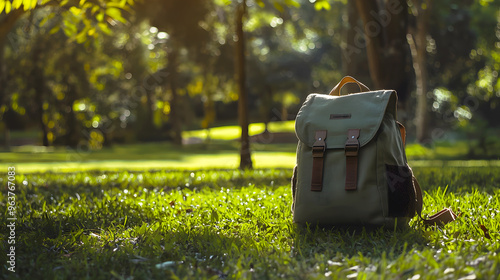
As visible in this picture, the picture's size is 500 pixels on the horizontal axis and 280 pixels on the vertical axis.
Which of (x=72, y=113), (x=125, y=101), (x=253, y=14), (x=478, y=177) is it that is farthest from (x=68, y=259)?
(x=125, y=101)

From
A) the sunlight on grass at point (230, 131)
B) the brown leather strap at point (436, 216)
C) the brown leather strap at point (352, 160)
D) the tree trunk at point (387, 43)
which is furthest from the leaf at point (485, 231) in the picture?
the sunlight on grass at point (230, 131)

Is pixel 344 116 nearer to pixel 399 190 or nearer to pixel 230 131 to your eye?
pixel 399 190

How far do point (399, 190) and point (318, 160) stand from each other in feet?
1.83

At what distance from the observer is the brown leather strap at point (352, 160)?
153 inches

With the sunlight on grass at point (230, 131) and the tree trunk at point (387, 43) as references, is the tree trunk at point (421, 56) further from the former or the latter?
the sunlight on grass at point (230, 131)

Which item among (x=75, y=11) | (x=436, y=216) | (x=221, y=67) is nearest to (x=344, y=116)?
(x=436, y=216)

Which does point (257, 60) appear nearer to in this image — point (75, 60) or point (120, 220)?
point (75, 60)

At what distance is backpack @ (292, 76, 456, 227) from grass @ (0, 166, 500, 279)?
6.3 inches

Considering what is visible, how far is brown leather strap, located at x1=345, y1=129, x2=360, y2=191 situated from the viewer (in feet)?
12.8

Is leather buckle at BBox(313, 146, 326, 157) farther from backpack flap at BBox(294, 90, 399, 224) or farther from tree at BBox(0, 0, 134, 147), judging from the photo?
tree at BBox(0, 0, 134, 147)

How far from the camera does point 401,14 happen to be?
361 inches

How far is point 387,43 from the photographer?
9.18 metres

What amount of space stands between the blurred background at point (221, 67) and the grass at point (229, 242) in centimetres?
290

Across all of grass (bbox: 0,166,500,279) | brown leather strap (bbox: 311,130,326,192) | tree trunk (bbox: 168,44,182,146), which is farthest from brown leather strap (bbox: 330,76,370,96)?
tree trunk (bbox: 168,44,182,146)
